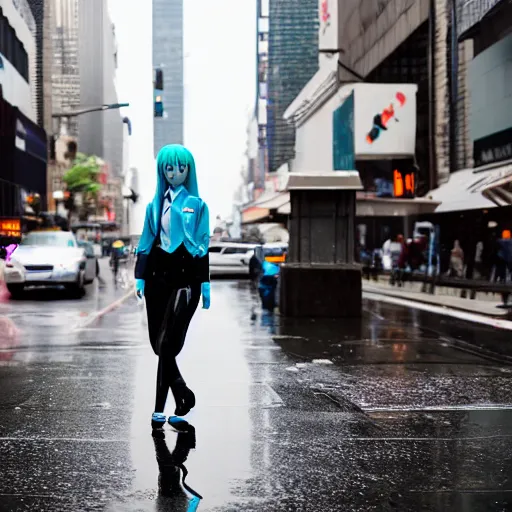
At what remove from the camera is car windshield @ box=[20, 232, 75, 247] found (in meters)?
21.9

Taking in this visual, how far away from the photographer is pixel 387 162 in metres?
51.1

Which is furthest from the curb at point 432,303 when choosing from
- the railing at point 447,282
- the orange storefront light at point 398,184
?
the orange storefront light at point 398,184

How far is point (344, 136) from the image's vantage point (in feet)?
171

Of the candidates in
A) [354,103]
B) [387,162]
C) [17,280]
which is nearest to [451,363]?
[17,280]

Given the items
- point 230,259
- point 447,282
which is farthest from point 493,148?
point 230,259

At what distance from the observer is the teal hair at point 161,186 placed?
5324 mm

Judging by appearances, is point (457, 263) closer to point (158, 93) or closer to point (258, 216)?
point (158, 93)

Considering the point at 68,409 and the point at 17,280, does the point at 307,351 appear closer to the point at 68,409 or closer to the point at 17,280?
the point at 68,409

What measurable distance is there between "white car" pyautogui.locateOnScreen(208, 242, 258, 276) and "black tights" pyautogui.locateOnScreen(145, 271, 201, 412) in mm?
27120

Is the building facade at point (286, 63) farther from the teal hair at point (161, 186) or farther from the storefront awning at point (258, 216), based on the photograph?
the teal hair at point (161, 186)

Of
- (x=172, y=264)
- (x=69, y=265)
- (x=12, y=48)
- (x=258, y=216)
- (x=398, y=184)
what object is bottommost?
(x=69, y=265)

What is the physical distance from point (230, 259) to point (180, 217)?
90.1 feet

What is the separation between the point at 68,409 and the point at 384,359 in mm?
3996

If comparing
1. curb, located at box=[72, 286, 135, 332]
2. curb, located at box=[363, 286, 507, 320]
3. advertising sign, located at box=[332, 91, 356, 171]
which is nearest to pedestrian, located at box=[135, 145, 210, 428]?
curb, located at box=[72, 286, 135, 332]
